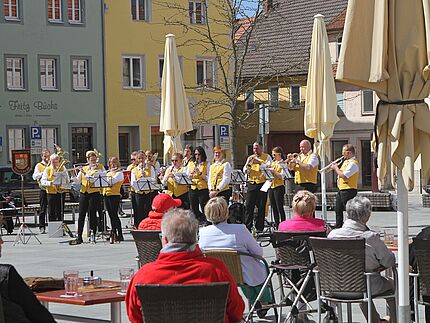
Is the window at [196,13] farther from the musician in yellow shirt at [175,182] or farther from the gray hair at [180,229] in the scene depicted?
the gray hair at [180,229]

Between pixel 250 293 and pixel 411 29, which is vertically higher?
pixel 411 29

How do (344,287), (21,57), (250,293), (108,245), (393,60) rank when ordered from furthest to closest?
A: (21,57) → (108,245) → (250,293) → (344,287) → (393,60)

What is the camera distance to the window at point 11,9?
4819 centimetres

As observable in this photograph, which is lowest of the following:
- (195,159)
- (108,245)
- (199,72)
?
(108,245)

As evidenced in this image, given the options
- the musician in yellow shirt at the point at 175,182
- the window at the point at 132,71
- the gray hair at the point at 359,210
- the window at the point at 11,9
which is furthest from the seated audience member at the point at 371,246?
the window at the point at 132,71

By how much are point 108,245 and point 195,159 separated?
2648mm

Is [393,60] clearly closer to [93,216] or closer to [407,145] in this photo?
[407,145]

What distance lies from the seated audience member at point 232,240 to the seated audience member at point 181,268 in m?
3.25

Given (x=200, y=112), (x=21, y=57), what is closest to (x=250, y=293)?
(x=21, y=57)

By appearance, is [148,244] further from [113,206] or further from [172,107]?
[113,206]

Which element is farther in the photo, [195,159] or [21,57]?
[21,57]

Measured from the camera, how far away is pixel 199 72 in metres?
55.3

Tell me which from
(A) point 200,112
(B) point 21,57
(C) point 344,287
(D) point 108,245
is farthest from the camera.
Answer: (A) point 200,112

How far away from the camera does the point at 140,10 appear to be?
2093 inches
